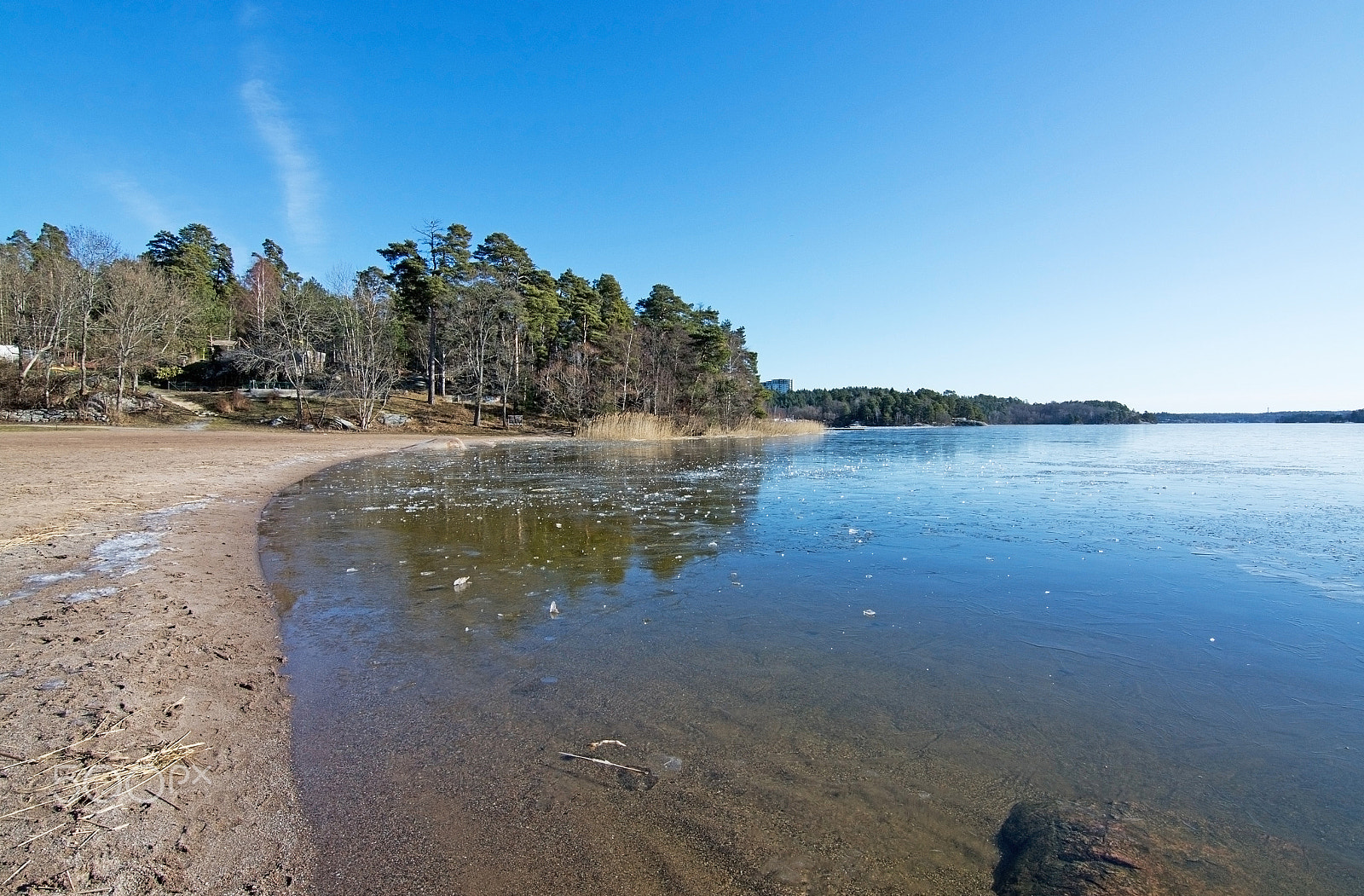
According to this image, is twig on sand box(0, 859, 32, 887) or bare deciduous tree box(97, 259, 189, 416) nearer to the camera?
twig on sand box(0, 859, 32, 887)

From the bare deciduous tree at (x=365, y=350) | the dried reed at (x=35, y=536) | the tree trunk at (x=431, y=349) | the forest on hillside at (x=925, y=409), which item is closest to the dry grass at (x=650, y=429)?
the tree trunk at (x=431, y=349)

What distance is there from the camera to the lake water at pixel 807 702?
277cm

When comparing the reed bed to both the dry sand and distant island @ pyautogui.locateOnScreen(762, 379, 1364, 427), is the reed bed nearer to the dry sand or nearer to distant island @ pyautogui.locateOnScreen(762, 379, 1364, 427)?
the dry sand

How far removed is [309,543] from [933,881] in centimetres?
918

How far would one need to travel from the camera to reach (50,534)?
25.7 feet

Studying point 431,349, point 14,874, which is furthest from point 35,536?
point 431,349

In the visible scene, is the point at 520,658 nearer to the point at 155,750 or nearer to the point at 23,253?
the point at 155,750

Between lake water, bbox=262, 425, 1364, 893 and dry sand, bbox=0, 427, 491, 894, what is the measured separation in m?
0.27

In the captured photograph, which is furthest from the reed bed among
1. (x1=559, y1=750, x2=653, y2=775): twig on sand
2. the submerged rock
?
the submerged rock

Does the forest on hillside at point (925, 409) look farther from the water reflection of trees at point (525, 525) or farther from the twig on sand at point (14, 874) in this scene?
the twig on sand at point (14, 874)

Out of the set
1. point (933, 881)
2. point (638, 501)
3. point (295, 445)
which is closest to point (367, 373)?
point (295, 445)

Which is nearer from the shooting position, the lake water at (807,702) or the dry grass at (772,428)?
the lake water at (807,702)

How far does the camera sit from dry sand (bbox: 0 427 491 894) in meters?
2.49

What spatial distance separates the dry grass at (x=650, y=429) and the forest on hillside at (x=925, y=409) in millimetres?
67880
